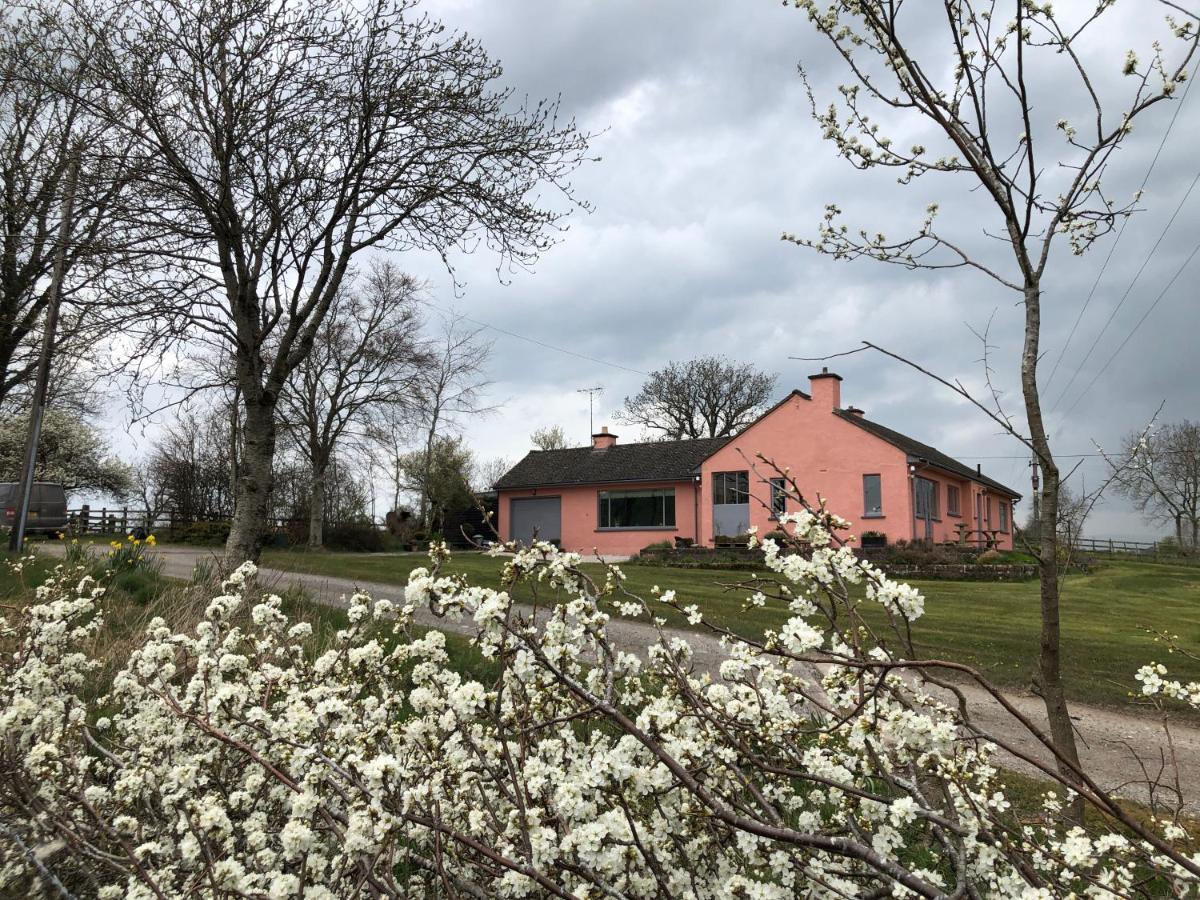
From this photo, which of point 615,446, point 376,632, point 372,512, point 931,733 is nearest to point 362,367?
point 372,512

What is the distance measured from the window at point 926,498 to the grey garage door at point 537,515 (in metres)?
13.5

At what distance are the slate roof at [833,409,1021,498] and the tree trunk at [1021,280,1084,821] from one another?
21666 millimetres

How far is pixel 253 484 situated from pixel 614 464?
22321mm

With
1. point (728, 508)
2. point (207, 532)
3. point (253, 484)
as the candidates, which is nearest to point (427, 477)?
point (207, 532)

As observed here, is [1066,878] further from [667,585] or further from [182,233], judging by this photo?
[667,585]

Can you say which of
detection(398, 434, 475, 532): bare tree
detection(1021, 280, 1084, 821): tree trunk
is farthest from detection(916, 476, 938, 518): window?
detection(1021, 280, 1084, 821): tree trunk

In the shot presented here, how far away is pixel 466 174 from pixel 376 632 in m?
5.52

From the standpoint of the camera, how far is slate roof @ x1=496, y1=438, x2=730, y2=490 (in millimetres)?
28734

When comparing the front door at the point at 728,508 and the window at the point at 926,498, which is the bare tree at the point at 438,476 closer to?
the front door at the point at 728,508

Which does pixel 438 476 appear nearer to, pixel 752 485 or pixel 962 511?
pixel 752 485

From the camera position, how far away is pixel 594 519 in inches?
1178

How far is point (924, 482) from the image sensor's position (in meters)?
24.4

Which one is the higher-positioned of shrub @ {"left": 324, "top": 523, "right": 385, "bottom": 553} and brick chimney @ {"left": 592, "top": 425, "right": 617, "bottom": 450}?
brick chimney @ {"left": 592, "top": 425, "right": 617, "bottom": 450}

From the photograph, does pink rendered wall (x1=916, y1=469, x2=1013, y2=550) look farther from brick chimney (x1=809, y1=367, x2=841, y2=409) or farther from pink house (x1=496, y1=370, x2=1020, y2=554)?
brick chimney (x1=809, y1=367, x2=841, y2=409)
